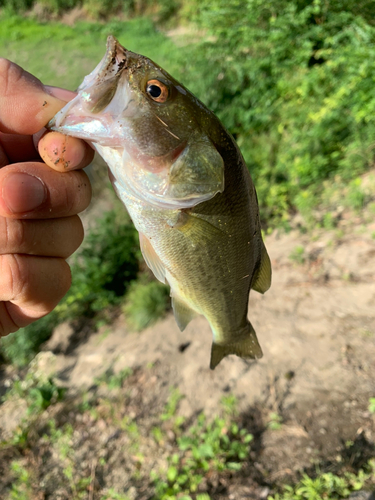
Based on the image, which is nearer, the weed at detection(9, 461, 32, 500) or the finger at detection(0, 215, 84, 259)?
the finger at detection(0, 215, 84, 259)

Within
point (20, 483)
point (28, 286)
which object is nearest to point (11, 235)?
point (28, 286)

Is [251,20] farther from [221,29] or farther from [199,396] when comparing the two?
[199,396]

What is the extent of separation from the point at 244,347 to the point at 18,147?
1.71 metres

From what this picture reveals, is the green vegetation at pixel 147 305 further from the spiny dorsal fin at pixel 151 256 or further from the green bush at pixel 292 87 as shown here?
the spiny dorsal fin at pixel 151 256

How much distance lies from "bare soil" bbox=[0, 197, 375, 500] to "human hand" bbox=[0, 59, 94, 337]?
232 cm

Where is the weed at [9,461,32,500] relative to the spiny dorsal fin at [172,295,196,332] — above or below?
below

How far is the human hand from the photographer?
122cm

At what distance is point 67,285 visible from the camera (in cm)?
157

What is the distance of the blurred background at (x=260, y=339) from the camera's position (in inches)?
105

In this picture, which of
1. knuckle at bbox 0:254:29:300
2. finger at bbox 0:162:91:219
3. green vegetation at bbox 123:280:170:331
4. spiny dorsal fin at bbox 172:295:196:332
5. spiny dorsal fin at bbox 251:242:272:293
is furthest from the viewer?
green vegetation at bbox 123:280:170:331

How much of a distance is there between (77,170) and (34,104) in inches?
11.7

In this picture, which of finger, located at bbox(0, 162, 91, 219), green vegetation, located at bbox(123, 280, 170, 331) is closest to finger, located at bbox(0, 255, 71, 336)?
finger, located at bbox(0, 162, 91, 219)

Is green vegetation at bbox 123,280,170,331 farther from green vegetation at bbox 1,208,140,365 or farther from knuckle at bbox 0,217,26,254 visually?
knuckle at bbox 0,217,26,254

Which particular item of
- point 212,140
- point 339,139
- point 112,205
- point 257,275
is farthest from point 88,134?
point 112,205
